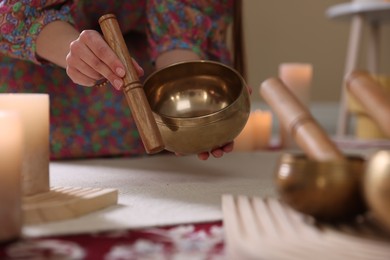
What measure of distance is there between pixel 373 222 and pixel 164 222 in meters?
0.22

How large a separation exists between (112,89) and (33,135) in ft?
2.21

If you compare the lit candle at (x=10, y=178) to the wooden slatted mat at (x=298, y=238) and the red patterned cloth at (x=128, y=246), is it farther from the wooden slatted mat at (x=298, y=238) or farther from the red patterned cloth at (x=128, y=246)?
the wooden slatted mat at (x=298, y=238)

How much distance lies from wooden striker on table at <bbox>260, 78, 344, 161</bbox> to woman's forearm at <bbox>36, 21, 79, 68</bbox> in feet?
1.49

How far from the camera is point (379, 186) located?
0.49 metres

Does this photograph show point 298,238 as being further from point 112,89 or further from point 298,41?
point 298,41

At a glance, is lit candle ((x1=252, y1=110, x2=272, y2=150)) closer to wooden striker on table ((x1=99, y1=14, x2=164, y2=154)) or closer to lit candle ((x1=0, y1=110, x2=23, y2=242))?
wooden striker on table ((x1=99, y1=14, x2=164, y2=154))

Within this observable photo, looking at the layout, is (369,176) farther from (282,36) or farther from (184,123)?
(282,36)

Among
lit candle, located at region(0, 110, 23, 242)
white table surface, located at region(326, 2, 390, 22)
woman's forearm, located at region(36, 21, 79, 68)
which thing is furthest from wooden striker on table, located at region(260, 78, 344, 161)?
white table surface, located at region(326, 2, 390, 22)

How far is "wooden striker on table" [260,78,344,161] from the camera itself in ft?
1.98

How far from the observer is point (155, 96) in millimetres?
970

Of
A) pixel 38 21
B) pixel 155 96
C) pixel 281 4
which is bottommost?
pixel 155 96

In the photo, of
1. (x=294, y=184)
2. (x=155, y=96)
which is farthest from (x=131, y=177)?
(x=294, y=184)

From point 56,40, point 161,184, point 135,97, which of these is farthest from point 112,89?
point 135,97

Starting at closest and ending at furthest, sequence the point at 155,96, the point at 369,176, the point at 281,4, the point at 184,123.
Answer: the point at 369,176 < the point at 184,123 < the point at 155,96 < the point at 281,4
